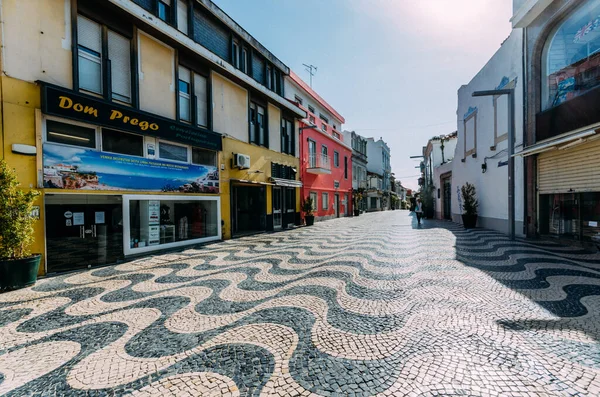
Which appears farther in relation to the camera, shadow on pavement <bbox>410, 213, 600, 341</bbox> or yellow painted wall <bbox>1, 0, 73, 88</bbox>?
yellow painted wall <bbox>1, 0, 73, 88</bbox>

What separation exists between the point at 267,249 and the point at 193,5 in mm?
9463

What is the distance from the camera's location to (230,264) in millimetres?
6754

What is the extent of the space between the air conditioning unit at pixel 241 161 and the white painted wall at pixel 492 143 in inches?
431

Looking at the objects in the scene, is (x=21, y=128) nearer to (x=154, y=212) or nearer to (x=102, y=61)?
(x=102, y=61)

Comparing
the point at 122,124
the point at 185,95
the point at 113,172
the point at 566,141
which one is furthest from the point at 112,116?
the point at 566,141

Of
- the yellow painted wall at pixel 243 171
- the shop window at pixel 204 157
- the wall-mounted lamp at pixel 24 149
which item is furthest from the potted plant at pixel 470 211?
the wall-mounted lamp at pixel 24 149

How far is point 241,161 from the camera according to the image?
1141 centimetres

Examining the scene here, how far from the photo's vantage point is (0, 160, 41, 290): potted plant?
4.87 metres

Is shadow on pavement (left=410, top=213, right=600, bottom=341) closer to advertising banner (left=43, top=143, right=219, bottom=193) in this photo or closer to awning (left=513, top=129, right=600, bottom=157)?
awning (left=513, top=129, right=600, bottom=157)

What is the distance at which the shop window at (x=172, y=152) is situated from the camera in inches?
339

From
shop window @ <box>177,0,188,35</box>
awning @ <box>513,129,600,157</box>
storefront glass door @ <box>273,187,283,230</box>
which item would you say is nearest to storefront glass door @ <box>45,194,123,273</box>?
shop window @ <box>177,0,188,35</box>

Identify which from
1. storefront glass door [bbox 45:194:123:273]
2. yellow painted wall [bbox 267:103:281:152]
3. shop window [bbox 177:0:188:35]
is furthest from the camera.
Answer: yellow painted wall [bbox 267:103:281:152]

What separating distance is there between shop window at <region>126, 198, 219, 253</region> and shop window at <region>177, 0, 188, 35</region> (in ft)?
20.5

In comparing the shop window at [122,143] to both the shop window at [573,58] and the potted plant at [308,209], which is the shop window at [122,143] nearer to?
the potted plant at [308,209]
